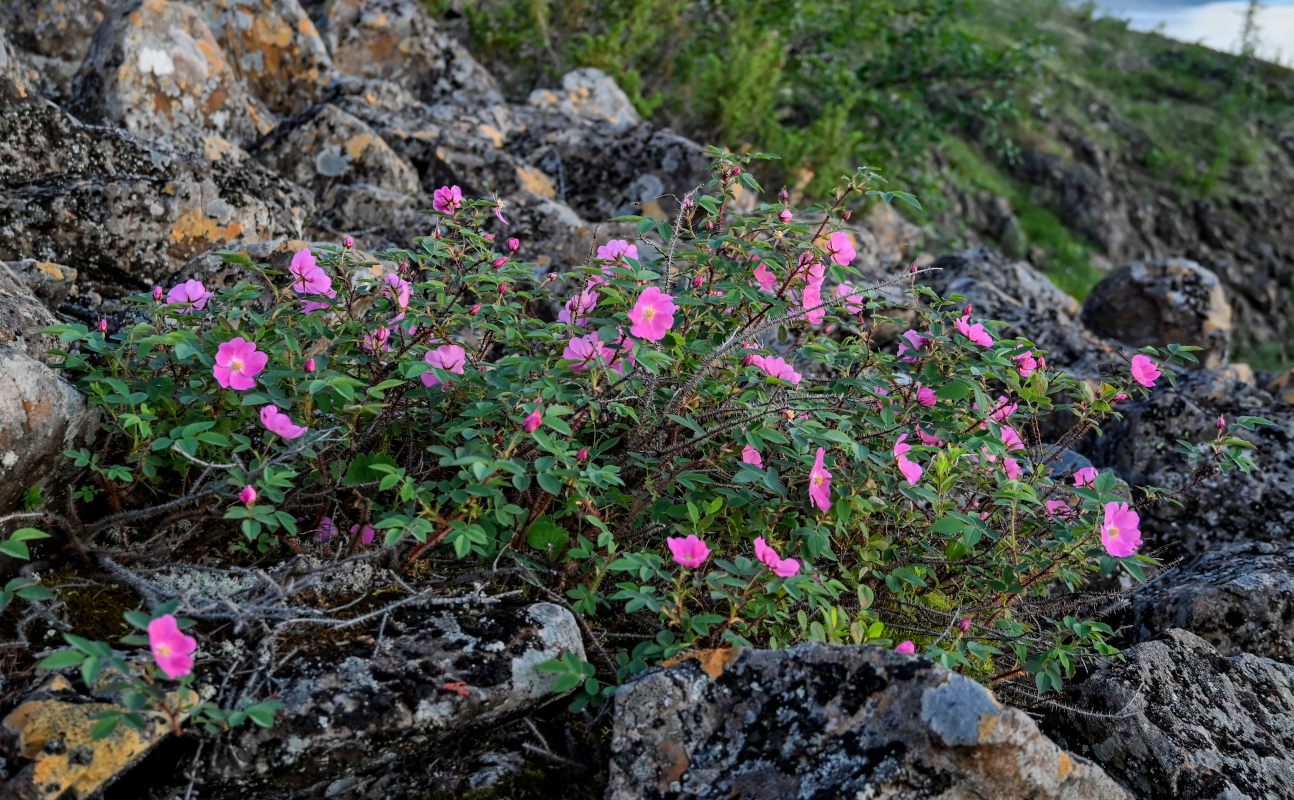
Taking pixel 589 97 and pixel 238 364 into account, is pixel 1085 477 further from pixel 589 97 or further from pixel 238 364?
pixel 589 97

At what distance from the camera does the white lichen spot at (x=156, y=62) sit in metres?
4.62

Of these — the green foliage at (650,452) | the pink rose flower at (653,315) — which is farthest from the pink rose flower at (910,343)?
the pink rose flower at (653,315)

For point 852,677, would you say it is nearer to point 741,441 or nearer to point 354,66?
point 741,441

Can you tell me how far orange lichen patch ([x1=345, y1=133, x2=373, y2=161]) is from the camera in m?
5.00

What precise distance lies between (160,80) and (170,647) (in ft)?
13.4

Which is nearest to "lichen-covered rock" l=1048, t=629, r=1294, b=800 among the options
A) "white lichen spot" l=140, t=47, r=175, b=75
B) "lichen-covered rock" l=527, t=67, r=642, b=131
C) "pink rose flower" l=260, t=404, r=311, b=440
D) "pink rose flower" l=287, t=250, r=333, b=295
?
"pink rose flower" l=260, t=404, r=311, b=440

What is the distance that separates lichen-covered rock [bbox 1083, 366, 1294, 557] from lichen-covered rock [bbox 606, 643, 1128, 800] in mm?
2169

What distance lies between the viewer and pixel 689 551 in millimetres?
1966

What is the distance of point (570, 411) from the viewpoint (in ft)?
6.63

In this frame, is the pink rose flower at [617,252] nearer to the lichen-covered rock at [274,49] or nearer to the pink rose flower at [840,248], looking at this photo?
the pink rose flower at [840,248]

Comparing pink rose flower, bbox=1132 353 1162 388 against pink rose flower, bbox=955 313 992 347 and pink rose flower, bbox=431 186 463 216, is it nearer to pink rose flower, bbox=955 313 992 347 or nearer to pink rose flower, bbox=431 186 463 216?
pink rose flower, bbox=955 313 992 347

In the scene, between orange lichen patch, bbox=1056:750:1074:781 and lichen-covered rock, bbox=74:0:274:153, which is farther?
lichen-covered rock, bbox=74:0:274:153

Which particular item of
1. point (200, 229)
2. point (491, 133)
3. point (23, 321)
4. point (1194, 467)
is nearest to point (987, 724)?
point (23, 321)

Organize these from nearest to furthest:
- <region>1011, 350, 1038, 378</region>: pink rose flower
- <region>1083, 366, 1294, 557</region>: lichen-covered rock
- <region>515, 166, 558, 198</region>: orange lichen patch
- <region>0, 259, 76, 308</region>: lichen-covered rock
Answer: <region>1011, 350, 1038, 378</region>: pink rose flower < <region>0, 259, 76, 308</region>: lichen-covered rock < <region>1083, 366, 1294, 557</region>: lichen-covered rock < <region>515, 166, 558, 198</region>: orange lichen patch
